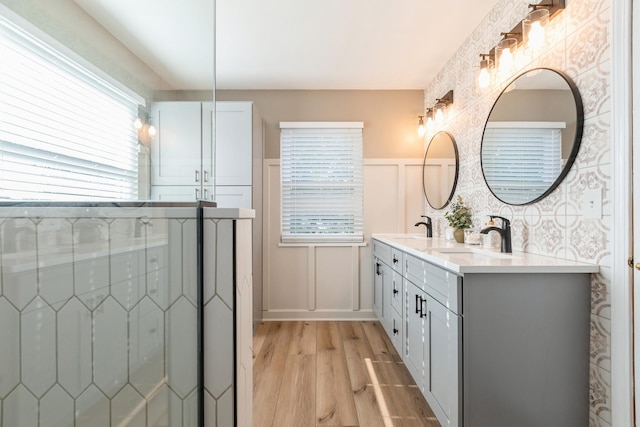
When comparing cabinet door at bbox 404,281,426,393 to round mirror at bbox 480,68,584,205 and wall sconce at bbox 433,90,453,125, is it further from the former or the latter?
wall sconce at bbox 433,90,453,125

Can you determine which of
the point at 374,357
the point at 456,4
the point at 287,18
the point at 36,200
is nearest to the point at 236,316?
the point at 36,200

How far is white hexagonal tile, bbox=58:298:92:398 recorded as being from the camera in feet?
1.97

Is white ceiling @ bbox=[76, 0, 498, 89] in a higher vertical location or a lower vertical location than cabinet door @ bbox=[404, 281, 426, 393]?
higher

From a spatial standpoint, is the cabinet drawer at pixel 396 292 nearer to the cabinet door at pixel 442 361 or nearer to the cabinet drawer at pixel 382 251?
the cabinet drawer at pixel 382 251

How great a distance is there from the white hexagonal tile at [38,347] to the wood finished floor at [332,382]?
1.44 meters

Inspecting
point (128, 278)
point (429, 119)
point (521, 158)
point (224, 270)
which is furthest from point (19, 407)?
point (429, 119)

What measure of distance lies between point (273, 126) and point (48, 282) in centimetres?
316

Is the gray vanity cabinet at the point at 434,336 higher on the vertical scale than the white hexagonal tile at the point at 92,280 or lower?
lower

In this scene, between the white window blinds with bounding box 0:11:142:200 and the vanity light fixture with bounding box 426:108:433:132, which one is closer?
the white window blinds with bounding box 0:11:142:200

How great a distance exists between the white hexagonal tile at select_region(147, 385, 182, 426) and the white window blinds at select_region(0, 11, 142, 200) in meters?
0.47

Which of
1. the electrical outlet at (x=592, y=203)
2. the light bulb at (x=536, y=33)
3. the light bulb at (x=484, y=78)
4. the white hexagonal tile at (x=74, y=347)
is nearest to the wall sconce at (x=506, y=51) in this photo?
the light bulb at (x=484, y=78)

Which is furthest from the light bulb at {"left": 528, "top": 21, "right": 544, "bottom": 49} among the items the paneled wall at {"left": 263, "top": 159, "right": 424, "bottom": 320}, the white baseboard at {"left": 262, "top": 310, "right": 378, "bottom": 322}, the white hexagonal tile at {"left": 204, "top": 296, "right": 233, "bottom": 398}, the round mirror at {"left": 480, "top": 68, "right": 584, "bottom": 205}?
the white baseboard at {"left": 262, "top": 310, "right": 378, "bottom": 322}

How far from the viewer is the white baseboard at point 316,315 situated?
349cm

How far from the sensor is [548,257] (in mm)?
1616
